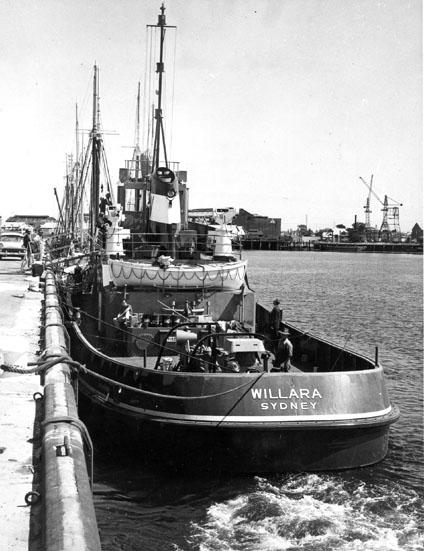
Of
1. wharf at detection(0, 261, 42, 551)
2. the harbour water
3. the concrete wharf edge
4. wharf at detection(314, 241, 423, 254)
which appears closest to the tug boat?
the harbour water

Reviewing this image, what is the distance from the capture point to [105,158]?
40.7m

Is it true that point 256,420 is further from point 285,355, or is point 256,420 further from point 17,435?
point 17,435

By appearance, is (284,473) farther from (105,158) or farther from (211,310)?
(105,158)

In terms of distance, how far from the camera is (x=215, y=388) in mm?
Result: 11422

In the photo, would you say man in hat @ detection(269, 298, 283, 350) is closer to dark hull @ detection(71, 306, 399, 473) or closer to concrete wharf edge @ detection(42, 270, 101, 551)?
dark hull @ detection(71, 306, 399, 473)

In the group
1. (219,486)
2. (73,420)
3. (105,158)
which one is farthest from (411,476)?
(105,158)

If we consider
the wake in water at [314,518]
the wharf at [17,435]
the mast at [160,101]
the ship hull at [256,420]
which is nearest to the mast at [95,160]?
the mast at [160,101]

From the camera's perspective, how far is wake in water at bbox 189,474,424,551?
9617 millimetres

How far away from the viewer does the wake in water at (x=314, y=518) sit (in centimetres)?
962

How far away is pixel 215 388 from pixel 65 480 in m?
6.59

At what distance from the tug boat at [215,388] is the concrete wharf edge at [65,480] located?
4.11 metres

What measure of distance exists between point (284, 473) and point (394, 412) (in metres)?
2.70

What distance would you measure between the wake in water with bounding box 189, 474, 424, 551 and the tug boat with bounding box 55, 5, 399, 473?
48cm

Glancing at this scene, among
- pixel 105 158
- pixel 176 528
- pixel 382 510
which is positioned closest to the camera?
pixel 176 528
